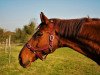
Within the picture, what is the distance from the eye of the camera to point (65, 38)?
5.06 meters

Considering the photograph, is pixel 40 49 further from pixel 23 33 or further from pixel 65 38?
pixel 23 33

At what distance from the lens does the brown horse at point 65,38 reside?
4801mm

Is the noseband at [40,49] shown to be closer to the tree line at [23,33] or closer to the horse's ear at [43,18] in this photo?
the horse's ear at [43,18]

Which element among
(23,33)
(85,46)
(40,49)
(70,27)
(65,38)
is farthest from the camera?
(23,33)

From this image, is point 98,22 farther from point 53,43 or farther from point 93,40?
point 53,43

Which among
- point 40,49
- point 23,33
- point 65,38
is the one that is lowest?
point 23,33

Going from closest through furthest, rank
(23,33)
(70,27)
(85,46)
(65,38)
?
1. (70,27)
2. (85,46)
3. (65,38)
4. (23,33)

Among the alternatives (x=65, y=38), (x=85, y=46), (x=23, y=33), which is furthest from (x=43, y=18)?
(x=23, y=33)

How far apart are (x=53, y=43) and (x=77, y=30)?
0.63m

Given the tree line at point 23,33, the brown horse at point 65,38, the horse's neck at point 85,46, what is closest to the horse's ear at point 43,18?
the brown horse at point 65,38

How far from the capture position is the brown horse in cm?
480

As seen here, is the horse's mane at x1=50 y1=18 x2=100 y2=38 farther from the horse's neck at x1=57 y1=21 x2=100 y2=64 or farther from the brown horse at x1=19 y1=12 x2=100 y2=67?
the horse's neck at x1=57 y1=21 x2=100 y2=64

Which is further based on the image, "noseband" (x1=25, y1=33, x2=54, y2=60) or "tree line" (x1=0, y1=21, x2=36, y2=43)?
"tree line" (x1=0, y1=21, x2=36, y2=43)

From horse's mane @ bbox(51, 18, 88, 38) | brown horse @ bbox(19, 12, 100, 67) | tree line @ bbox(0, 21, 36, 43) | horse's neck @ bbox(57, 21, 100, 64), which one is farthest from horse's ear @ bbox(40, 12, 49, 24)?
tree line @ bbox(0, 21, 36, 43)
